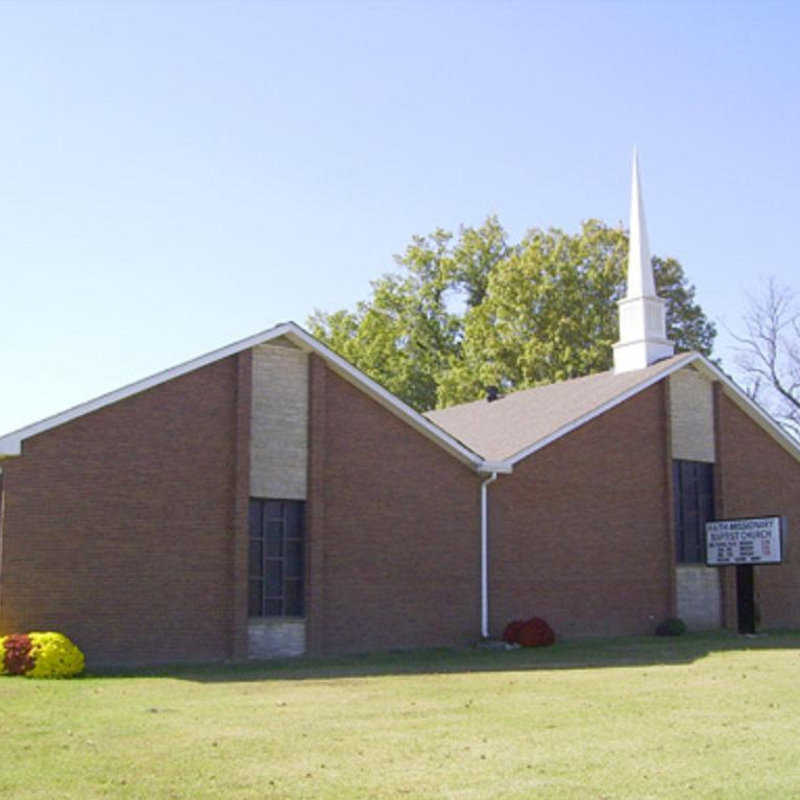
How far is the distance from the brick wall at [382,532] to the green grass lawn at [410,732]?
302cm

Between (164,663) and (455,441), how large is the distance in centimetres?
830

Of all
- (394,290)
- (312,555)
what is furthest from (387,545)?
(394,290)

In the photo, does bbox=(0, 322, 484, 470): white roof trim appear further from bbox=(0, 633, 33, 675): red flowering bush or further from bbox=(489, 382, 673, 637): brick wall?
bbox=(0, 633, 33, 675): red flowering bush

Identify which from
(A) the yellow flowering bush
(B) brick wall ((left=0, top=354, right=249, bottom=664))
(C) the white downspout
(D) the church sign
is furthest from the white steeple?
(A) the yellow flowering bush

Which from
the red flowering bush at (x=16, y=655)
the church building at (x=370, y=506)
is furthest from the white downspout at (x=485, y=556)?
the red flowering bush at (x=16, y=655)

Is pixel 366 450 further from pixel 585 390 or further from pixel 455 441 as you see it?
pixel 585 390

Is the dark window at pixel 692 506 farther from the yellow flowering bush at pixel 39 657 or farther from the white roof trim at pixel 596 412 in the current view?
the yellow flowering bush at pixel 39 657

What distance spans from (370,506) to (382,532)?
650 mm

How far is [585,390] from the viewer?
3178cm

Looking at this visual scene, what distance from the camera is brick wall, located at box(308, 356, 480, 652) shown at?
80.6 ft

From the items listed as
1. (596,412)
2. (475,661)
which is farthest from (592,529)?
(475,661)

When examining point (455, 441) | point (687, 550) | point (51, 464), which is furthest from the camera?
point (687, 550)

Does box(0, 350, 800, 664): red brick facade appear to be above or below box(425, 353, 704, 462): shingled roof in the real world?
below

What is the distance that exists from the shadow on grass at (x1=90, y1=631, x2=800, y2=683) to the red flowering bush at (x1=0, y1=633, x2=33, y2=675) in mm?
1316
